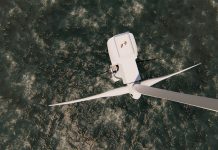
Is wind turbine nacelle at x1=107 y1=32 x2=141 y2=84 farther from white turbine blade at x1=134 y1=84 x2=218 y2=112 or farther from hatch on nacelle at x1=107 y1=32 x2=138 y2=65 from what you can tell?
white turbine blade at x1=134 y1=84 x2=218 y2=112

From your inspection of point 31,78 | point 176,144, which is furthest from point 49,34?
point 176,144

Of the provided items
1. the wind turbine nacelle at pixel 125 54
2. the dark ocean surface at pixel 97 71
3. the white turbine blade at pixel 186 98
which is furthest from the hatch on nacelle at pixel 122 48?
the dark ocean surface at pixel 97 71

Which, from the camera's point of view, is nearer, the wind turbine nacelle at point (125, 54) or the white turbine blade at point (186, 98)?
the white turbine blade at point (186, 98)

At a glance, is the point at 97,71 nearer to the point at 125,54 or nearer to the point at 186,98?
the point at 125,54

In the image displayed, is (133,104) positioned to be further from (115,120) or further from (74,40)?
(74,40)

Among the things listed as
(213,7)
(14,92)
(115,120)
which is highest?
(213,7)

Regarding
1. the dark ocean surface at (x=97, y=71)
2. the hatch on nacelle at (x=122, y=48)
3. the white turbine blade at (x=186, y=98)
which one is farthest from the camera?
the dark ocean surface at (x=97, y=71)

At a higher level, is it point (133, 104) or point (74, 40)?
point (74, 40)

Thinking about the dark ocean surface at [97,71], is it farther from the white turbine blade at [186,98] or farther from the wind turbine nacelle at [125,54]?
the white turbine blade at [186,98]

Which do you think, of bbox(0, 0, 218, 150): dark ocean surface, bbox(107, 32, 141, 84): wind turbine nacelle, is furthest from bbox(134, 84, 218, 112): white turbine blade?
bbox(0, 0, 218, 150): dark ocean surface

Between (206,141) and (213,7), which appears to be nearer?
(206,141)
